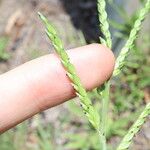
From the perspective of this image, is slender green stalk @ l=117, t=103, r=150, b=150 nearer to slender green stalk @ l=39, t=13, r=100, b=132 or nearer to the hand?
slender green stalk @ l=39, t=13, r=100, b=132

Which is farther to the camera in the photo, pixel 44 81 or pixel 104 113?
pixel 44 81

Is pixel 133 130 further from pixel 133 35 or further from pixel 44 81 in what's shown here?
pixel 44 81

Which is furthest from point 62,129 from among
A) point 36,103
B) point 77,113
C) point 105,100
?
point 105,100

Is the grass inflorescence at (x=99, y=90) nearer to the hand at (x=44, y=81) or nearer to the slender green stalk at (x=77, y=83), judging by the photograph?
the slender green stalk at (x=77, y=83)

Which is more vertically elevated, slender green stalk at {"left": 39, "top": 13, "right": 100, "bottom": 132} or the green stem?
slender green stalk at {"left": 39, "top": 13, "right": 100, "bottom": 132}

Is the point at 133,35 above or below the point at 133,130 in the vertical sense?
above

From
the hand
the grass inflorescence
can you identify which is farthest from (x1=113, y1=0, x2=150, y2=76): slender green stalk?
the hand

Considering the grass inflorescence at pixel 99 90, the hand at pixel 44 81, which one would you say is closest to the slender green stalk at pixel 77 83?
the grass inflorescence at pixel 99 90

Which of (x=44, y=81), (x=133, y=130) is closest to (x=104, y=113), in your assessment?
(x=133, y=130)

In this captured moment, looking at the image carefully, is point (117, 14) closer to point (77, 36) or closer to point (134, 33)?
point (77, 36)
